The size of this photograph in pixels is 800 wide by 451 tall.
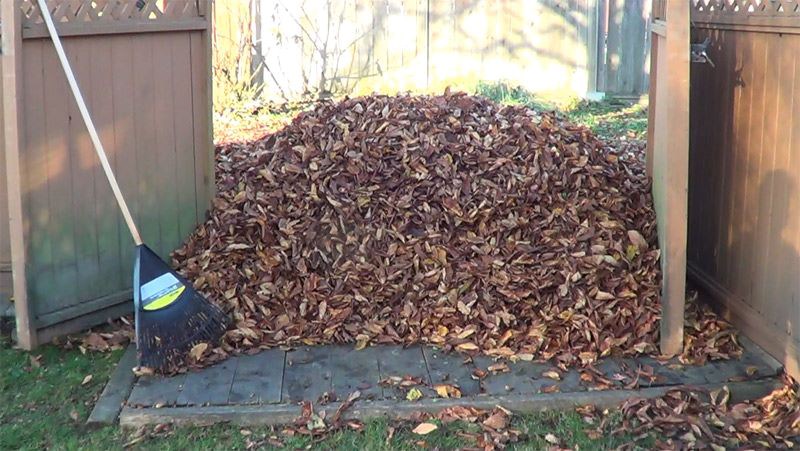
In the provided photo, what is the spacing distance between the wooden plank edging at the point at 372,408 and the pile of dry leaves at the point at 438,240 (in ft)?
1.28

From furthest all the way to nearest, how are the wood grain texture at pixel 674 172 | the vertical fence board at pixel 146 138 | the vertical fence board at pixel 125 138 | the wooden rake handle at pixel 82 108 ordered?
the vertical fence board at pixel 146 138 < the vertical fence board at pixel 125 138 < the wooden rake handle at pixel 82 108 < the wood grain texture at pixel 674 172

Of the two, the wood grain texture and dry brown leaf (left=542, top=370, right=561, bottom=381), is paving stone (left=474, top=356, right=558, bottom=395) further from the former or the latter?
the wood grain texture

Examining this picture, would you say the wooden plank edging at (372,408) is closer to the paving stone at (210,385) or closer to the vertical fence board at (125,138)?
the paving stone at (210,385)

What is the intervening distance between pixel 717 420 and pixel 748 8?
2.04 metres

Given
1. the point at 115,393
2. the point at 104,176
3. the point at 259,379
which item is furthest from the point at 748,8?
the point at 115,393

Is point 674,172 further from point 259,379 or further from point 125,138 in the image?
point 125,138

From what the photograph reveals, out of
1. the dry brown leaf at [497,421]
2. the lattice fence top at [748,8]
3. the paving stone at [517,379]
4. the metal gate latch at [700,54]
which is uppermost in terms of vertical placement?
the lattice fence top at [748,8]

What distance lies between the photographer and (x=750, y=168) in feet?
15.4

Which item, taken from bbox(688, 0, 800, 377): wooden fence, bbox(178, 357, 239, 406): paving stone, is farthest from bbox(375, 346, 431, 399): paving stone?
bbox(688, 0, 800, 377): wooden fence

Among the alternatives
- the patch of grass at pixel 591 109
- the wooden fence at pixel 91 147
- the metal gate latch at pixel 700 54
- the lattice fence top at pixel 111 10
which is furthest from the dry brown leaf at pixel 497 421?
the patch of grass at pixel 591 109

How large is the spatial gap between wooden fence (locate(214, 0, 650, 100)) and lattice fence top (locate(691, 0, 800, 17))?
700 cm

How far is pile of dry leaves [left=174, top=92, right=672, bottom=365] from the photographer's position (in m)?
4.79

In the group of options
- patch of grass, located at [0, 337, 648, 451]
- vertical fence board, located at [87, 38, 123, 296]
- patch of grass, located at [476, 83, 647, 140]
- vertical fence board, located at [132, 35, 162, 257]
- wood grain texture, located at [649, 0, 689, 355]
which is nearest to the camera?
patch of grass, located at [0, 337, 648, 451]

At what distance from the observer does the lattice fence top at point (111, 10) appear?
4.68 meters
